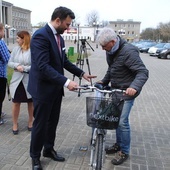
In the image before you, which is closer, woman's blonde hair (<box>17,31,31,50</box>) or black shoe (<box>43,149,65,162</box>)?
black shoe (<box>43,149,65,162</box>)

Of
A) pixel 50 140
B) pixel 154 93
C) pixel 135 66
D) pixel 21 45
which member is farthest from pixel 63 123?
pixel 154 93

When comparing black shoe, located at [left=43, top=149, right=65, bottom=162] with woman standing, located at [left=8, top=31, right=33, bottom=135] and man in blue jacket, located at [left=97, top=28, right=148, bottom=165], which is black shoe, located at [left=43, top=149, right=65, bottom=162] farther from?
woman standing, located at [left=8, top=31, right=33, bottom=135]

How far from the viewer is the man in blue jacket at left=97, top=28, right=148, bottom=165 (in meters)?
2.88

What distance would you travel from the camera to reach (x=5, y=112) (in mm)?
5605

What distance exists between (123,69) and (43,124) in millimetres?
1241

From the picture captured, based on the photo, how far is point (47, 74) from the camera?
276 cm

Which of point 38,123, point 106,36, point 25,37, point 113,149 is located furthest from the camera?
point 25,37

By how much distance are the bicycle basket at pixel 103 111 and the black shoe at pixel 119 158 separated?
1118mm

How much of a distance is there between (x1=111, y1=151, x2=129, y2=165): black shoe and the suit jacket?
1.31 meters

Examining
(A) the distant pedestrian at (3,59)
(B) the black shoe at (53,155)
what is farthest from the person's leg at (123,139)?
(A) the distant pedestrian at (3,59)

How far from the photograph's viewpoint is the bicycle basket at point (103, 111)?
254cm

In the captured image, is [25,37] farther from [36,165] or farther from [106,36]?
[36,165]

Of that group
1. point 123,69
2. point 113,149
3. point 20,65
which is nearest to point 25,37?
point 20,65

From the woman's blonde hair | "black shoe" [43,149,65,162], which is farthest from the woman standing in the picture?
"black shoe" [43,149,65,162]
